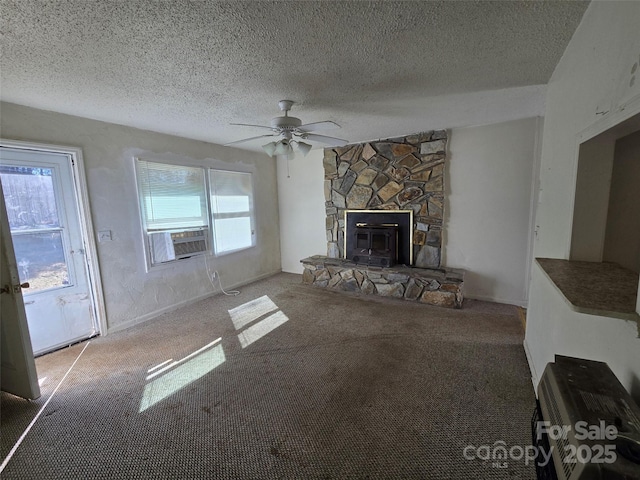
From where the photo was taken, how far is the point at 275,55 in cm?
174

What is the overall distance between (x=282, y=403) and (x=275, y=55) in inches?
92.5

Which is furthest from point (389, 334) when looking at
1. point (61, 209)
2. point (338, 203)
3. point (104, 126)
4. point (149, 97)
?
point (104, 126)

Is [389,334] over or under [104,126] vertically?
under

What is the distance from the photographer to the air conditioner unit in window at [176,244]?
3.53m

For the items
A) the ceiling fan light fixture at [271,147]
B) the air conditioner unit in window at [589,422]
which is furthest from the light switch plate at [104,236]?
the air conditioner unit in window at [589,422]

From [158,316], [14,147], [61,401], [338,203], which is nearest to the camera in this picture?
[61,401]

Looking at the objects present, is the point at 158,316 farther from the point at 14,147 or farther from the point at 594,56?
the point at 594,56

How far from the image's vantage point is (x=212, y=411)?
1.90m

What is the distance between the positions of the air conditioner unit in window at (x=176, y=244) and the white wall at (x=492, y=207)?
141 inches

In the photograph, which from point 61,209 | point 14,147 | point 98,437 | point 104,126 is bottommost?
point 98,437

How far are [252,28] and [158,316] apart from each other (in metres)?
3.43

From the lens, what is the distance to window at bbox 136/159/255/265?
3.47 meters

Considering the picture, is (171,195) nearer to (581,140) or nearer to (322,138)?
(322,138)

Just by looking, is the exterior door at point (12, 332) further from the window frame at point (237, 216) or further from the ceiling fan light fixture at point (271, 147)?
the window frame at point (237, 216)
